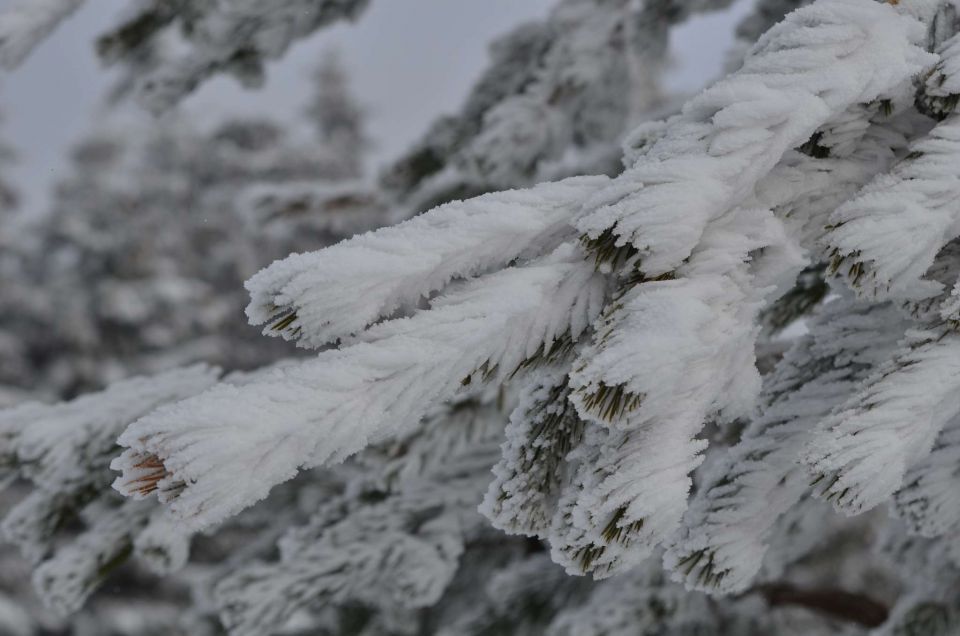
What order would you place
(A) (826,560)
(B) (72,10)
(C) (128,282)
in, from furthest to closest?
(C) (128,282), (A) (826,560), (B) (72,10)

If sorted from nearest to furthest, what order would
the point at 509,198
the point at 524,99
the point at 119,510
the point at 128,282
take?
1. the point at 509,198
2. the point at 119,510
3. the point at 524,99
4. the point at 128,282

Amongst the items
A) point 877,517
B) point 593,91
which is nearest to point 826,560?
point 877,517

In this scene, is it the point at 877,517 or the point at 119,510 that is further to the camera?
the point at 877,517

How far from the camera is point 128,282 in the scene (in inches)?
545

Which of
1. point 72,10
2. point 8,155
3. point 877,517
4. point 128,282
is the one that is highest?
point 8,155

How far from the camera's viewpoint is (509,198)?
913 millimetres

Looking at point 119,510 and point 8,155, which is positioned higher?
point 8,155

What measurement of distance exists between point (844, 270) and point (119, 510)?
141 cm

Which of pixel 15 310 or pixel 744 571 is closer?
pixel 744 571

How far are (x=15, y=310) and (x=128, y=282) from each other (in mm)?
1849

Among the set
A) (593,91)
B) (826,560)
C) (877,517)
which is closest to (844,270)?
(593,91)

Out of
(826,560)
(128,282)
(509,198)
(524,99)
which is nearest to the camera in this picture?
(509,198)

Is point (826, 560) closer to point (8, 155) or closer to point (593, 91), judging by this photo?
point (593, 91)

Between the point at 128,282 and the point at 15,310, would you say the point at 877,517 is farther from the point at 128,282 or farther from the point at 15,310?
the point at 15,310
